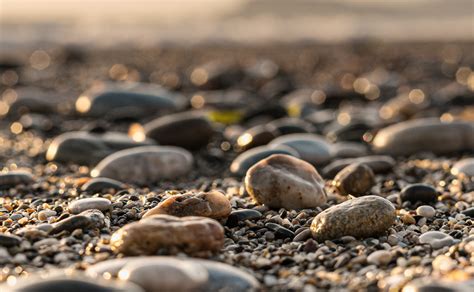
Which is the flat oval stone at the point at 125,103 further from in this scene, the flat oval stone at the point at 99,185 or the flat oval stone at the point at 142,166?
the flat oval stone at the point at 99,185

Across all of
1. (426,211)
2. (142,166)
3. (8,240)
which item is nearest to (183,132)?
(142,166)

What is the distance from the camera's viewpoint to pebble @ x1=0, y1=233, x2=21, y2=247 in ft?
8.85

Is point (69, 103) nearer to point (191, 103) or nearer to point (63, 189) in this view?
point (191, 103)

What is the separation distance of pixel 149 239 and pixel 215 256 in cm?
27

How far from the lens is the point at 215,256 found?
269 centimetres

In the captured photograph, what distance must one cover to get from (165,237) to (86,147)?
8.15ft

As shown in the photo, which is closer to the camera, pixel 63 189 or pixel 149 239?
pixel 149 239

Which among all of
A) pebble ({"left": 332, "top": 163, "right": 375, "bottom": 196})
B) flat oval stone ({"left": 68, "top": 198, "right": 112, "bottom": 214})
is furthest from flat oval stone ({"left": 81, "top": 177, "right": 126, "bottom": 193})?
pebble ({"left": 332, "top": 163, "right": 375, "bottom": 196})

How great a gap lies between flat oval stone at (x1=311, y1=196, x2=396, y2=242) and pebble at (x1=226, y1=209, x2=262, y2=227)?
0.30 meters

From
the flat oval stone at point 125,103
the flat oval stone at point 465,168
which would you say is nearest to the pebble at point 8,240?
the flat oval stone at point 465,168

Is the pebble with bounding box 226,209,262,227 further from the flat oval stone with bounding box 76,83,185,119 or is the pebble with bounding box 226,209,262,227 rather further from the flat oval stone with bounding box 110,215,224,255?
the flat oval stone with bounding box 76,83,185,119

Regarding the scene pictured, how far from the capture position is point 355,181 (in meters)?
3.86

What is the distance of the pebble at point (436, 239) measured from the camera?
2.87 meters

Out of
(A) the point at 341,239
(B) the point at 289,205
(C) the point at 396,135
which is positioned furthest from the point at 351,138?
(A) the point at 341,239
